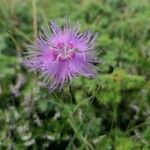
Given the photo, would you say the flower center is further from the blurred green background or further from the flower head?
the blurred green background

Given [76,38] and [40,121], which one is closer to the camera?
[76,38]

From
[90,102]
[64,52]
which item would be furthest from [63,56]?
[90,102]

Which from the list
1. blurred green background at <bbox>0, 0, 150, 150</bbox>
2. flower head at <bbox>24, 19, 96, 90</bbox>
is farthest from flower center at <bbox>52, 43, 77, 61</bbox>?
blurred green background at <bbox>0, 0, 150, 150</bbox>

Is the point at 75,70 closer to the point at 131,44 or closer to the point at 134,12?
the point at 131,44

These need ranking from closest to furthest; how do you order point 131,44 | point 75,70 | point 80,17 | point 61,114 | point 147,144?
1. point 75,70
2. point 147,144
3. point 61,114
4. point 131,44
5. point 80,17

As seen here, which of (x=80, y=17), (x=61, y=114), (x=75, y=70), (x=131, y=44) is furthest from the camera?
(x=80, y=17)

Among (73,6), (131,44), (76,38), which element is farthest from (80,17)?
(76,38)

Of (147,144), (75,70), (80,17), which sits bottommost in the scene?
(147,144)
